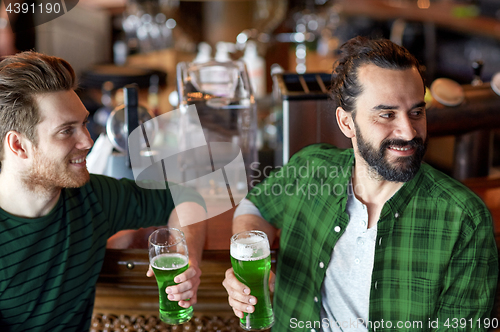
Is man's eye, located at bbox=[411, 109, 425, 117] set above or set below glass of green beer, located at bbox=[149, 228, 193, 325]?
above

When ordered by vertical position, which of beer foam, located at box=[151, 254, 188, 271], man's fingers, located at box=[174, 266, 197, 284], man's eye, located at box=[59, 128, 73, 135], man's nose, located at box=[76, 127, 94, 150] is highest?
man's eye, located at box=[59, 128, 73, 135]

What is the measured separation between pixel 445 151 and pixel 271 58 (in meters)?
1.56

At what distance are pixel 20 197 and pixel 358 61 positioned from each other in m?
0.92

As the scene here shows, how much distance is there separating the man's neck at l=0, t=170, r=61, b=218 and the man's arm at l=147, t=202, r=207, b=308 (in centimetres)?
34

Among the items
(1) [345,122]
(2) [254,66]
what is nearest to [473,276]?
(1) [345,122]

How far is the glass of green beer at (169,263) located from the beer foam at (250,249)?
0.12 meters

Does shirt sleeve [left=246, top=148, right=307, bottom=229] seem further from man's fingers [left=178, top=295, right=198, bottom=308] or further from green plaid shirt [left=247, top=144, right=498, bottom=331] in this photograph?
man's fingers [left=178, top=295, right=198, bottom=308]

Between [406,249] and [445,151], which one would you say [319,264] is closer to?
[406,249]

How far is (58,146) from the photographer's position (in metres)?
1.17

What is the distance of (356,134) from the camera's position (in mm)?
1228

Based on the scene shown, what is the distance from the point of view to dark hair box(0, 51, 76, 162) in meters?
1.15

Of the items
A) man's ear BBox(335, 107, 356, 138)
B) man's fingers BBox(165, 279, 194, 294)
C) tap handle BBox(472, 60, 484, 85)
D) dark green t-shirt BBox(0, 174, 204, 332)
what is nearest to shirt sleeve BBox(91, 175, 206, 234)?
dark green t-shirt BBox(0, 174, 204, 332)

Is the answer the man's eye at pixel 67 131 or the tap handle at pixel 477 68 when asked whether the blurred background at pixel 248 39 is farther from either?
the man's eye at pixel 67 131

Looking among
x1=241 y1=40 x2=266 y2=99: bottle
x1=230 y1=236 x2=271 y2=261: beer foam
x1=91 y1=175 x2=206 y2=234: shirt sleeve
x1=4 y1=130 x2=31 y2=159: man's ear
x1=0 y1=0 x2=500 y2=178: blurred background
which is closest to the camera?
x1=230 y1=236 x2=271 y2=261: beer foam
